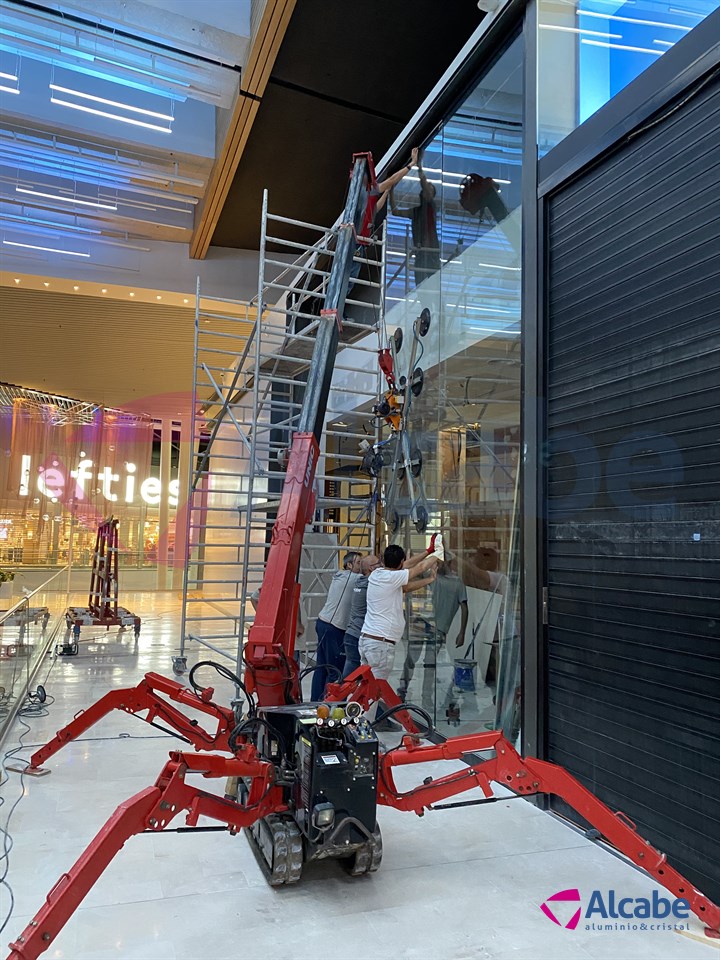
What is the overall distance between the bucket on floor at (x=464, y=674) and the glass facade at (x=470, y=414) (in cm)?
1

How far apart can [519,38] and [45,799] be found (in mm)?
5633

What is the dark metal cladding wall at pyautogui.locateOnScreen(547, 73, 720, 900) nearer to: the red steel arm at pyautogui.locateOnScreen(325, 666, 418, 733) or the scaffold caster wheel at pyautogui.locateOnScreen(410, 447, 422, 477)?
the red steel arm at pyautogui.locateOnScreen(325, 666, 418, 733)

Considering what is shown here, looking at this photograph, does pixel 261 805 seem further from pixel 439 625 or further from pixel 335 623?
pixel 335 623

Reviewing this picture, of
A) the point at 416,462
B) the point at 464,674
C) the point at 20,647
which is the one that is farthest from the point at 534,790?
the point at 20,647

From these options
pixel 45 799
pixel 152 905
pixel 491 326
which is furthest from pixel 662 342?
pixel 45 799

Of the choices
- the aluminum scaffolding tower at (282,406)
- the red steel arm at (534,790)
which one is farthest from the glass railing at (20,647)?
the red steel arm at (534,790)

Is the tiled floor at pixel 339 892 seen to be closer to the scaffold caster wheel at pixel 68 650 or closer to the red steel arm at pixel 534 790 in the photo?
the red steel arm at pixel 534 790

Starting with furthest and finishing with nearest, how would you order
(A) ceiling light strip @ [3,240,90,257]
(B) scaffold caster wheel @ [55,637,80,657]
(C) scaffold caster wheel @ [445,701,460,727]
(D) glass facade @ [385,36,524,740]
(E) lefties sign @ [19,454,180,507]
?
(E) lefties sign @ [19,454,180,507] < (A) ceiling light strip @ [3,240,90,257] < (B) scaffold caster wheel @ [55,637,80,657] < (C) scaffold caster wheel @ [445,701,460,727] < (D) glass facade @ [385,36,524,740]

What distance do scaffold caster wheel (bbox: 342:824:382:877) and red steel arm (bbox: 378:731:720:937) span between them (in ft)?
0.54

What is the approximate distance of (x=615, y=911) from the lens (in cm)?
281

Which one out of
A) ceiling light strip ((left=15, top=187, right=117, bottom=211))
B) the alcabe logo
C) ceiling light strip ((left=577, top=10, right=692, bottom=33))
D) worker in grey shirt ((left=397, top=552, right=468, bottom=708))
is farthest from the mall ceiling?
the alcabe logo

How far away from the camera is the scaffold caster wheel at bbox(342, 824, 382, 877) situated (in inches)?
117

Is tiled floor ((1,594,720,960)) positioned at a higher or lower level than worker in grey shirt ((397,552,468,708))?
lower

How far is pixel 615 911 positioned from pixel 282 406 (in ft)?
20.7
